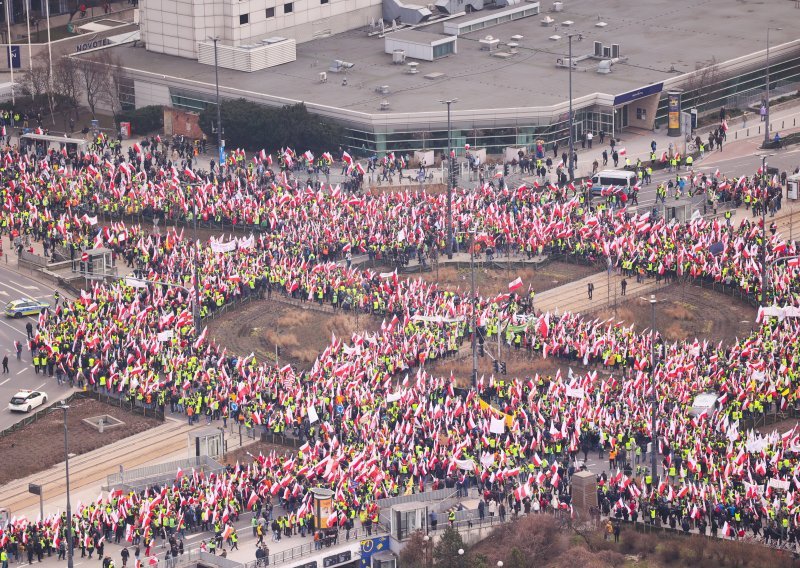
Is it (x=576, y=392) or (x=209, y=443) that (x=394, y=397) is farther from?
(x=209, y=443)

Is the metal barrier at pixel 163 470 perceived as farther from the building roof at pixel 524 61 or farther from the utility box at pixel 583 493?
the building roof at pixel 524 61

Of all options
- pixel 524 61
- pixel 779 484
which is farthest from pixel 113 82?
pixel 779 484

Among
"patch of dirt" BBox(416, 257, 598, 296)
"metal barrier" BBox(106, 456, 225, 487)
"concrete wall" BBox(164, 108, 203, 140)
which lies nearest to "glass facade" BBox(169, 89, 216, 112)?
"concrete wall" BBox(164, 108, 203, 140)

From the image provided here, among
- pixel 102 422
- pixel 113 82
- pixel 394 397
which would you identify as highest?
pixel 113 82

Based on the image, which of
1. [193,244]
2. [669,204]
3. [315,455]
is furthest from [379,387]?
[669,204]

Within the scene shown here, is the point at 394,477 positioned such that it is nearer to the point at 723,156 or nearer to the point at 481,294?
the point at 481,294
